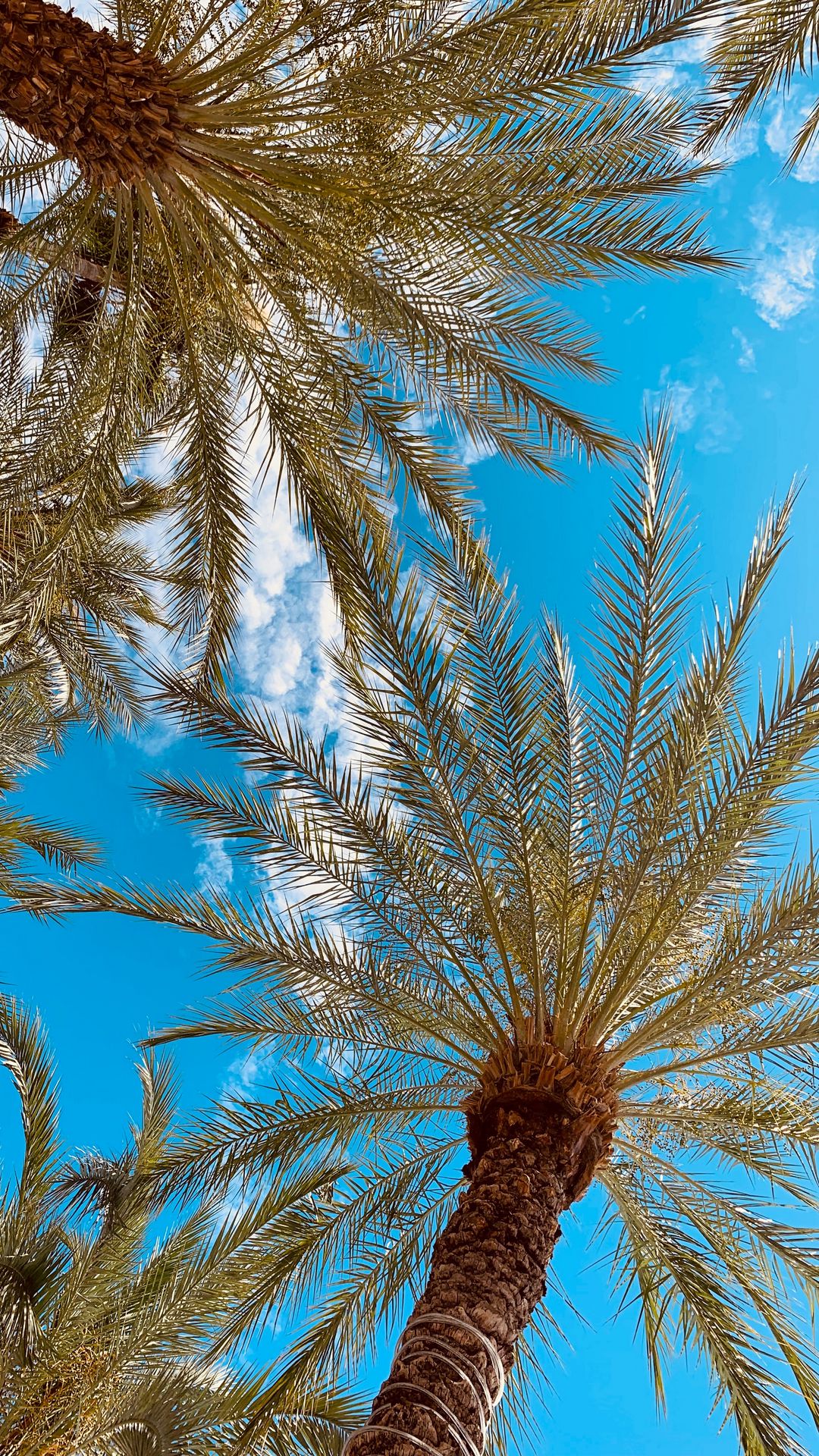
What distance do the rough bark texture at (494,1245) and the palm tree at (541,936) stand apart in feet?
0.12

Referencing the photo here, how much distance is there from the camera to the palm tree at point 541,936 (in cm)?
474

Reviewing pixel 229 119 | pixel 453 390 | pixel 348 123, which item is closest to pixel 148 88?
pixel 229 119

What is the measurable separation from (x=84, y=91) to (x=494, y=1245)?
222 inches

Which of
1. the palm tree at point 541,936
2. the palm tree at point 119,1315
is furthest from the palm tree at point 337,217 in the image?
Result: the palm tree at point 119,1315

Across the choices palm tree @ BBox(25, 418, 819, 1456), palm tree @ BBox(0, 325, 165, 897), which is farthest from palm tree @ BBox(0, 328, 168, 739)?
palm tree @ BBox(25, 418, 819, 1456)

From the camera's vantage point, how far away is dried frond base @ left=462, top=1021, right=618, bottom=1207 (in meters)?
4.46

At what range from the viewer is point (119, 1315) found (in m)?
6.34

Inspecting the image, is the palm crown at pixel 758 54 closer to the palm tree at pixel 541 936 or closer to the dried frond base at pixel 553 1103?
the palm tree at pixel 541 936

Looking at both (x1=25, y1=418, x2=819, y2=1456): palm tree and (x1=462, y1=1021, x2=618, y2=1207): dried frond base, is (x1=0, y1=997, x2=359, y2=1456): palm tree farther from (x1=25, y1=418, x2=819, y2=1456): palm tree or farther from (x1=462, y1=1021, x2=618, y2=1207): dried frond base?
(x1=462, y1=1021, x2=618, y2=1207): dried frond base

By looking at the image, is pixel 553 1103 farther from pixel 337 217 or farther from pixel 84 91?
pixel 84 91

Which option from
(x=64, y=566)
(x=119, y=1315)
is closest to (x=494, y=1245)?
(x=119, y=1315)

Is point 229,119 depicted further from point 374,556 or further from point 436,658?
point 436,658

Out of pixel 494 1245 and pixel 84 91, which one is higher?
pixel 84 91

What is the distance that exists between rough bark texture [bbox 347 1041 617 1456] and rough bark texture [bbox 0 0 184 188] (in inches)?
195
